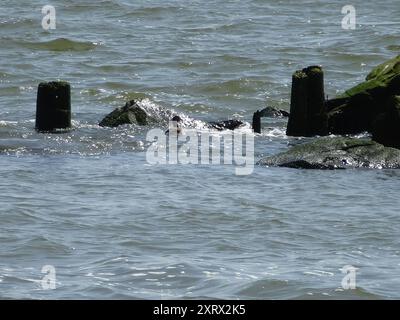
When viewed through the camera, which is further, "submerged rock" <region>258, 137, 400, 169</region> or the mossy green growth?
the mossy green growth

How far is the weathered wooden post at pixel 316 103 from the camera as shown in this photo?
707 inches

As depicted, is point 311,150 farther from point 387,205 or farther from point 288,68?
point 288,68

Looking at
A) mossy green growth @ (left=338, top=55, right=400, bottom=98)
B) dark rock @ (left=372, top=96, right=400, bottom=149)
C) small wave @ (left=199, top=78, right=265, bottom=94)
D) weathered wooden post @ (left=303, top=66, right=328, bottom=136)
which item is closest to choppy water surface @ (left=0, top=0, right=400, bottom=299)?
small wave @ (left=199, top=78, right=265, bottom=94)

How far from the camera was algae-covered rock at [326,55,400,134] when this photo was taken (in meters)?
18.2

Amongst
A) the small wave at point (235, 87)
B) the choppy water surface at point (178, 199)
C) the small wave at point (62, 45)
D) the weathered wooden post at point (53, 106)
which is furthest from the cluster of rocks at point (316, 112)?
the small wave at point (62, 45)

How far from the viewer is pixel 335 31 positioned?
31.2 metres

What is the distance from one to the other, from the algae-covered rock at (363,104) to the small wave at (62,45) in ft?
35.9

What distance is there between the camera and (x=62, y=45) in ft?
95.1

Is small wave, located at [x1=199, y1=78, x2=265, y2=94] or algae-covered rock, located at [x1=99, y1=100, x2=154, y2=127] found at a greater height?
algae-covered rock, located at [x1=99, y1=100, x2=154, y2=127]

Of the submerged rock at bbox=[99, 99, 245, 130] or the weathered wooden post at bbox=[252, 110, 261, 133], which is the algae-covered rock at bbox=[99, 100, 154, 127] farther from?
the weathered wooden post at bbox=[252, 110, 261, 133]

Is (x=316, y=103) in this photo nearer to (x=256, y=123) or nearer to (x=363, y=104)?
(x=363, y=104)

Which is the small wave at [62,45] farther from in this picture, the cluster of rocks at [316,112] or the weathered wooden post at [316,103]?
the weathered wooden post at [316,103]

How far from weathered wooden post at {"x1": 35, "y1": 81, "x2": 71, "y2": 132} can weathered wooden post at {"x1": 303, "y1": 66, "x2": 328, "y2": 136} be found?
3324mm

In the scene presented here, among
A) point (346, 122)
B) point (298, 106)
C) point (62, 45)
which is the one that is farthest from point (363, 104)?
point (62, 45)
